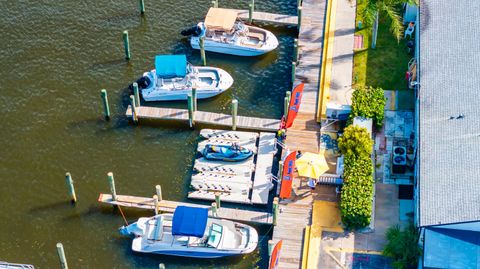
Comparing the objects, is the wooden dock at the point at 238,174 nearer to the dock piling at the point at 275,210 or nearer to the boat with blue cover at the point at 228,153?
the boat with blue cover at the point at 228,153

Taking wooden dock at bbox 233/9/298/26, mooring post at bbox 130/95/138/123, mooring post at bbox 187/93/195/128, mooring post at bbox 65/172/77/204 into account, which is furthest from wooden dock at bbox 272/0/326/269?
mooring post at bbox 65/172/77/204

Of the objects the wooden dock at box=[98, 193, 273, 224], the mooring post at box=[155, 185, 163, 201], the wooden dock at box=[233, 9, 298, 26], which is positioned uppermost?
the wooden dock at box=[233, 9, 298, 26]

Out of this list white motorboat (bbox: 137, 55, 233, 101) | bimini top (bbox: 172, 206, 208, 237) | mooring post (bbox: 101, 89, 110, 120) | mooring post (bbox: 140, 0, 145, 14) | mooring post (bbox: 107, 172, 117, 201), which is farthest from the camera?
mooring post (bbox: 140, 0, 145, 14)

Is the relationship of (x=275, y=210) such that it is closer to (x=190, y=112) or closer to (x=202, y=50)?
(x=190, y=112)

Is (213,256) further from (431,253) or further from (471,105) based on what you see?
(471,105)

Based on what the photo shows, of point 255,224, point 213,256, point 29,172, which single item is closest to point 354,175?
point 255,224

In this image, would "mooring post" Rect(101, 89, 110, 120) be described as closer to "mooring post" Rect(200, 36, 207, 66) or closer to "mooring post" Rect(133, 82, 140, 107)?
"mooring post" Rect(133, 82, 140, 107)

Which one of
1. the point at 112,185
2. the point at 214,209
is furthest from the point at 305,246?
the point at 112,185

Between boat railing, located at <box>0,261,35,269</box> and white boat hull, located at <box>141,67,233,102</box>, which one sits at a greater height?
white boat hull, located at <box>141,67,233,102</box>
